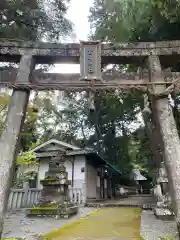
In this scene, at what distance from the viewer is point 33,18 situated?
835 cm

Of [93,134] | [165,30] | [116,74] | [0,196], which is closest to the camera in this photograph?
[0,196]

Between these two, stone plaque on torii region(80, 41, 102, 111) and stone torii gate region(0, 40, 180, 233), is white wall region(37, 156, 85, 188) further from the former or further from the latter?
stone plaque on torii region(80, 41, 102, 111)

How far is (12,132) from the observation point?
5.63 meters

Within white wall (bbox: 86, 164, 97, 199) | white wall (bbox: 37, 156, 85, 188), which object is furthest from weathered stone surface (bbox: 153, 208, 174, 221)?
white wall (bbox: 86, 164, 97, 199)

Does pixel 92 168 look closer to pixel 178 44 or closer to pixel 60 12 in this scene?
pixel 60 12

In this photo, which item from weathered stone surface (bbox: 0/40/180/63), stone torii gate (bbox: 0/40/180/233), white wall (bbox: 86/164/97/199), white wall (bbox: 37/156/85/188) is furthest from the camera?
white wall (bbox: 86/164/97/199)

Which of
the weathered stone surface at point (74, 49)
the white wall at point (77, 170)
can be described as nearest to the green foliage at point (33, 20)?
the weathered stone surface at point (74, 49)

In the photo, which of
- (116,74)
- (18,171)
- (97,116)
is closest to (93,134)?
(97,116)

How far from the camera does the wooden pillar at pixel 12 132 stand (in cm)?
508

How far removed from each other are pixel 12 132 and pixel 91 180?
616 inches

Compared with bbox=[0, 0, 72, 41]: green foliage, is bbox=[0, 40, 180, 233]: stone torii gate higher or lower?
lower

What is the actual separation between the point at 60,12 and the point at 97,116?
2155 cm

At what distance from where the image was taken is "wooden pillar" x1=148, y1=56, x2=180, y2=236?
5.10m

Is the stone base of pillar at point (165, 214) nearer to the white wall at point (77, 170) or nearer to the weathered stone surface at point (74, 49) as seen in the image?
the weathered stone surface at point (74, 49)
